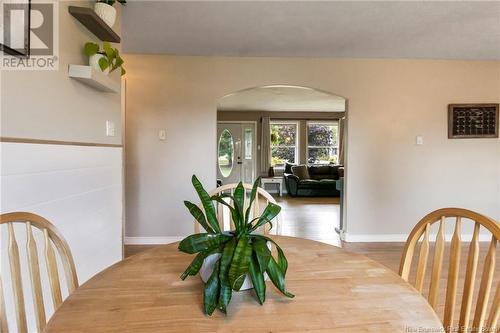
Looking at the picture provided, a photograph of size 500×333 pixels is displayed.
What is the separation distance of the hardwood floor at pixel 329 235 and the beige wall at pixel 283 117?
186 centimetres

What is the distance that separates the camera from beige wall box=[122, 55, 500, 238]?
3541 millimetres

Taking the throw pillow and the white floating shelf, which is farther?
the throw pillow

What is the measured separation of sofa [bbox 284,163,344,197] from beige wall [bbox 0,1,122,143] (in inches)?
236

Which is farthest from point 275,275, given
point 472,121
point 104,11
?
point 472,121

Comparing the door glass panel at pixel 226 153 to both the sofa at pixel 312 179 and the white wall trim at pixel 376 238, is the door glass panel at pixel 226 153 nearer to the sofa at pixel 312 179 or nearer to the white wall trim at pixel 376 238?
the sofa at pixel 312 179

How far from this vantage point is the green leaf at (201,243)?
0.83 m

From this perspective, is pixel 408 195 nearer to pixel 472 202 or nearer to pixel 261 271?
pixel 472 202

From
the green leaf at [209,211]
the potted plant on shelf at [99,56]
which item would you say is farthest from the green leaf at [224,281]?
the potted plant on shelf at [99,56]

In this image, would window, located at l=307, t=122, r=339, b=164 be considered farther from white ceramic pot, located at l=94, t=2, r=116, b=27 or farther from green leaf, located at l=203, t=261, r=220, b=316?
green leaf, located at l=203, t=261, r=220, b=316

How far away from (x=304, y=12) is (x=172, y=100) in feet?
5.94

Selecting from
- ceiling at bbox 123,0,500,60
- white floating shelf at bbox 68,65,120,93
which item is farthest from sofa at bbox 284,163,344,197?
white floating shelf at bbox 68,65,120,93

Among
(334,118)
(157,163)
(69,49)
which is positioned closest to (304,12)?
(69,49)

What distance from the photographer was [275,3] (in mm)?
2326

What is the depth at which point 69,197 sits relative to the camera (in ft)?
5.33
